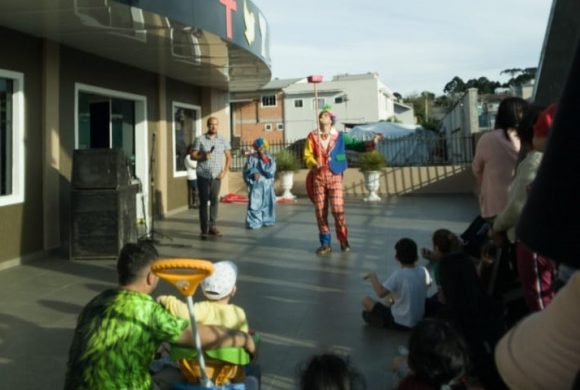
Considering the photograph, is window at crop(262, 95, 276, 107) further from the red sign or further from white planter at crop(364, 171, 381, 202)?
the red sign

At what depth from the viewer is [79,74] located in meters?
8.91

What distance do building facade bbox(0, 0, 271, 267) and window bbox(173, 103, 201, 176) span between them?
146 cm

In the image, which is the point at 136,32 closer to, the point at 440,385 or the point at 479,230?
the point at 479,230

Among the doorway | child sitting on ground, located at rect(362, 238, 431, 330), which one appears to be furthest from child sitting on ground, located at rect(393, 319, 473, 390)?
the doorway

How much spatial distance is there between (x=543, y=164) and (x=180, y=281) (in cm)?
187

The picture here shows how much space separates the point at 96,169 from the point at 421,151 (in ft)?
38.4

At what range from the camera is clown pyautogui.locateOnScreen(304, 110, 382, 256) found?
7379 millimetres

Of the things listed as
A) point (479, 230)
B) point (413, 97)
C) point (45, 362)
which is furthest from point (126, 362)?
point (413, 97)

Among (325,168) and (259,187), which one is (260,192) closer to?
(259,187)

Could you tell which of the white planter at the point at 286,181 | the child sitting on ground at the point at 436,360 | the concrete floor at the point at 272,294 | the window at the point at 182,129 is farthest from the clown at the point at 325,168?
the white planter at the point at 286,181

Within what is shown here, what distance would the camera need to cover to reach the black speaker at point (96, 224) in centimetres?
753

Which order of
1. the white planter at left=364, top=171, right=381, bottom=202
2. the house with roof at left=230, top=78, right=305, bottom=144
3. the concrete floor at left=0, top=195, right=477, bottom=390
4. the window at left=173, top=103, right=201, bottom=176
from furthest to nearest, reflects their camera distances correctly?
the house with roof at left=230, top=78, right=305, bottom=144, the white planter at left=364, top=171, right=381, bottom=202, the window at left=173, top=103, right=201, bottom=176, the concrete floor at left=0, top=195, right=477, bottom=390

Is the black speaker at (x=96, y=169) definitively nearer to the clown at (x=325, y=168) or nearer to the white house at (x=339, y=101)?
the clown at (x=325, y=168)

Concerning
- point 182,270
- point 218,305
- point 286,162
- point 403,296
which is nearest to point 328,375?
point 182,270
